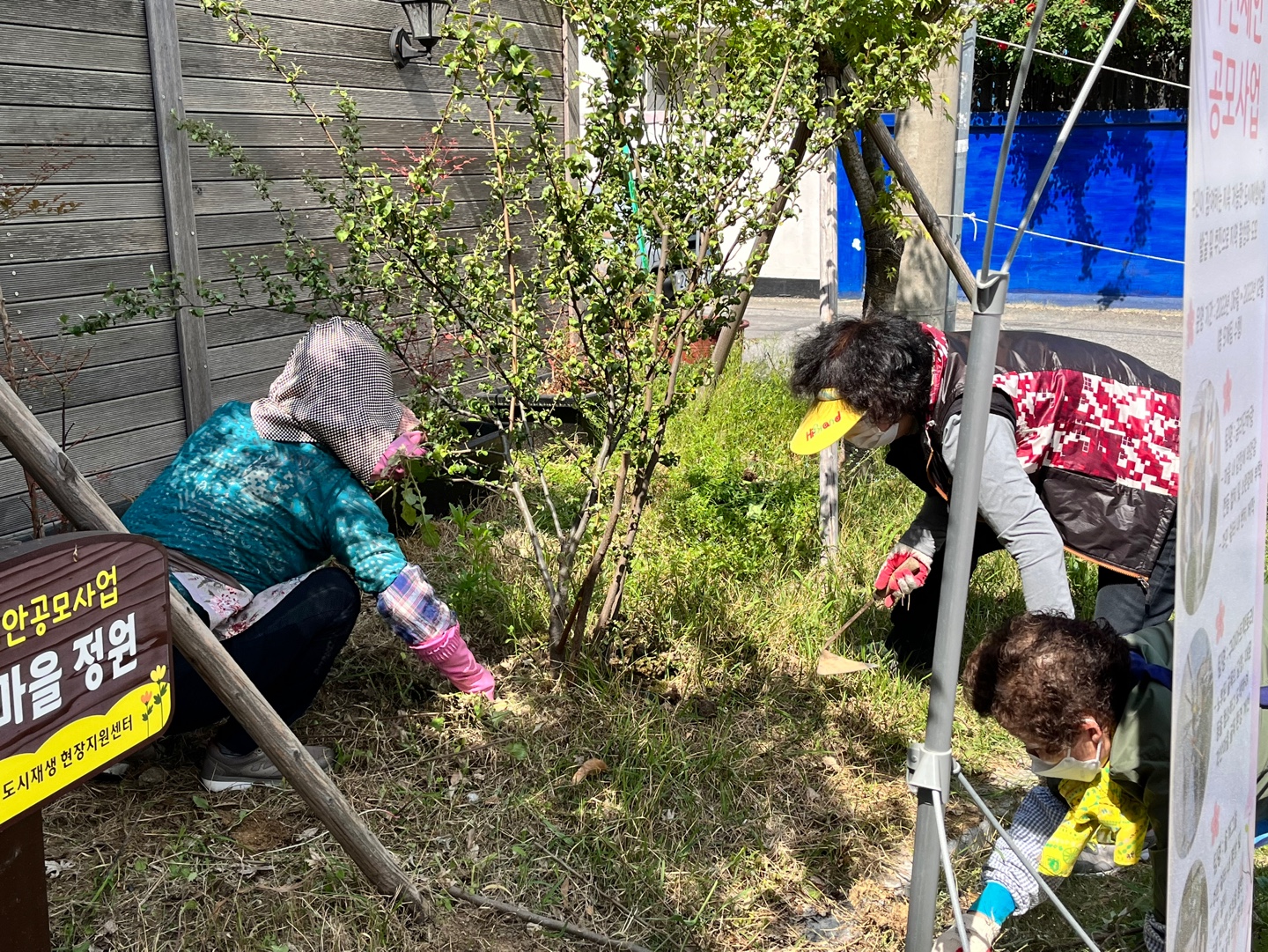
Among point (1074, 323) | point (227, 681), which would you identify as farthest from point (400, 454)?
point (1074, 323)

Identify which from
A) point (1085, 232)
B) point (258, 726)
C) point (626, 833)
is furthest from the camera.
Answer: point (1085, 232)

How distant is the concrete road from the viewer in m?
10.6

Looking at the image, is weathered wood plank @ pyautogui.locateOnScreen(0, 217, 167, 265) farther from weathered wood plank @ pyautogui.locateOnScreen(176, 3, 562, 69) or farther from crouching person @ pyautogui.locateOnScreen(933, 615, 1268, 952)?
crouching person @ pyautogui.locateOnScreen(933, 615, 1268, 952)

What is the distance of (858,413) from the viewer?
2848 millimetres

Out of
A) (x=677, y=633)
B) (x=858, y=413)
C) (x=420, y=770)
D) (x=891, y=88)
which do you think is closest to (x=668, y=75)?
(x=891, y=88)

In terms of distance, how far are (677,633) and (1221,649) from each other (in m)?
2.42

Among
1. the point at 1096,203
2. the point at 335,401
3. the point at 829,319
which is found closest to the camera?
the point at 335,401

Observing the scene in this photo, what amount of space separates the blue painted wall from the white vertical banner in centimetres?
1103

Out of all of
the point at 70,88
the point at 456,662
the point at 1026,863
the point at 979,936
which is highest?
the point at 70,88

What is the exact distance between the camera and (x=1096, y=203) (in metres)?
12.9

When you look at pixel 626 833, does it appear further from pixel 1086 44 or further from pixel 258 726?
pixel 1086 44

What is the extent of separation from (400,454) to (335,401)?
24 centimetres

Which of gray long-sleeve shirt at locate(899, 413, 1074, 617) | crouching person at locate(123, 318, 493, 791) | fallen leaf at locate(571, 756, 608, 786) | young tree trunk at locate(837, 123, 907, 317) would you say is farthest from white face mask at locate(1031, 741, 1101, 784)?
young tree trunk at locate(837, 123, 907, 317)

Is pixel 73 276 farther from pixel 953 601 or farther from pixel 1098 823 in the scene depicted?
pixel 1098 823
